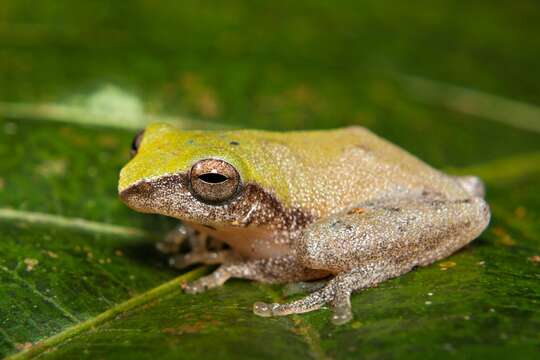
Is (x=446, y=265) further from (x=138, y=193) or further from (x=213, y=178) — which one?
(x=138, y=193)

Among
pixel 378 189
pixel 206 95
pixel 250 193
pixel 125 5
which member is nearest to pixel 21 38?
pixel 125 5

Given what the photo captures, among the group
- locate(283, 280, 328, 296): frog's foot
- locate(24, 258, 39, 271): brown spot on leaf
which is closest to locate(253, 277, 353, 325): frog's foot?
locate(283, 280, 328, 296): frog's foot

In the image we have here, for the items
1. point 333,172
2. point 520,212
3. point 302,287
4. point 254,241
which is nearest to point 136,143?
point 254,241

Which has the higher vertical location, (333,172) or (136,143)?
(136,143)

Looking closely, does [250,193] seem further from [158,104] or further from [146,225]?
[158,104]

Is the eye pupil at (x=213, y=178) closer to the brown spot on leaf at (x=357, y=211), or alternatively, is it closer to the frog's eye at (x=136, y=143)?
the frog's eye at (x=136, y=143)
